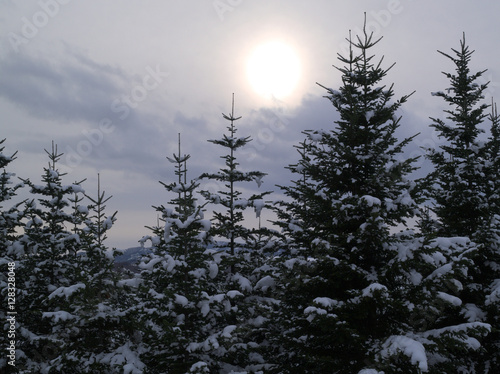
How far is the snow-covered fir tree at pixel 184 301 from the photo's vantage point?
9.88 m

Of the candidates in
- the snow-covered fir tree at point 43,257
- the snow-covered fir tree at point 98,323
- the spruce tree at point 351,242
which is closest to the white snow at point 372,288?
the spruce tree at point 351,242

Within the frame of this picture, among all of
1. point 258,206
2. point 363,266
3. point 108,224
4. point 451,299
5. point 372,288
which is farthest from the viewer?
point 258,206

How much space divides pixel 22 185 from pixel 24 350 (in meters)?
7.55

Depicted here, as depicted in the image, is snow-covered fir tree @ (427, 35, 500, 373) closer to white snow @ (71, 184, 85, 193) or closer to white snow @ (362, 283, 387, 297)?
white snow @ (362, 283, 387, 297)

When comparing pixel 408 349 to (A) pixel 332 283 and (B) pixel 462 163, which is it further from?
(B) pixel 462 163

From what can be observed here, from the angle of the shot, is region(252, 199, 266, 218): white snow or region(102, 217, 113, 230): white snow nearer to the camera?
region(102, 217, 113, 230): white snow

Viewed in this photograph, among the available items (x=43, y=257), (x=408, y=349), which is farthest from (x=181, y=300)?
(x=43, y=257)

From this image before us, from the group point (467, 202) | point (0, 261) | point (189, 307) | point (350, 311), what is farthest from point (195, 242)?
point (467, 202)

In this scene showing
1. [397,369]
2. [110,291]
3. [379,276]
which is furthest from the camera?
[110,291]

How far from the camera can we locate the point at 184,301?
9.95 metres

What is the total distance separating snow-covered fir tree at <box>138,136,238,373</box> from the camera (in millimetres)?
9875

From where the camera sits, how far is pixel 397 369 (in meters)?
7.43

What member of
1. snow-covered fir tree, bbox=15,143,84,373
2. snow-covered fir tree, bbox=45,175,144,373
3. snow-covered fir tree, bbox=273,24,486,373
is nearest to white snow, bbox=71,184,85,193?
snow-covered fir tree, bbox=15,143,84,373

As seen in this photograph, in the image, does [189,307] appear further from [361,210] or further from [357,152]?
[357,152]
